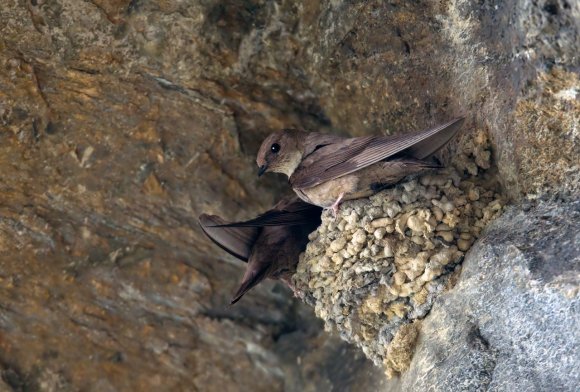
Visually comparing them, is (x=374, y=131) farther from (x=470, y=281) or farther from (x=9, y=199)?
(x=9, y=199)

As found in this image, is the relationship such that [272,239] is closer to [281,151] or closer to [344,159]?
[281,151]

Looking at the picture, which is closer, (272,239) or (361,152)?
(361,152)

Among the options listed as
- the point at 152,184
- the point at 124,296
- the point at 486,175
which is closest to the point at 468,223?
the point at 486,175

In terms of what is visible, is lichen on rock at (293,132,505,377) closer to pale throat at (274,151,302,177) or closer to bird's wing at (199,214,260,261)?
pale throat at (274,151,302,177)

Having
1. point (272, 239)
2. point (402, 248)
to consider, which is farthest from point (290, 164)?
point (402, 248)

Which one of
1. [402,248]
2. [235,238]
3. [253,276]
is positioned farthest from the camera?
[235,238]
